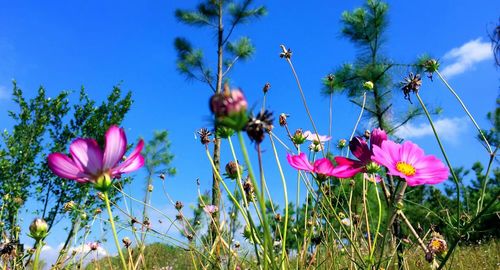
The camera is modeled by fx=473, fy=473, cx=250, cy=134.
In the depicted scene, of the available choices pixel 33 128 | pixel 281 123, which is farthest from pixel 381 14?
pixel 281 123

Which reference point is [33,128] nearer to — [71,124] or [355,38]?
[71,124]

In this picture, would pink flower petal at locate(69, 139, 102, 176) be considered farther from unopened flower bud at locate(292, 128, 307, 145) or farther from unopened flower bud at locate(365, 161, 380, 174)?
unopened flower bud at locate(292, 128, 307, 145)

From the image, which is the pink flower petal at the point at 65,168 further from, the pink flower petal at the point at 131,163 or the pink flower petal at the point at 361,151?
the pink flower petal at the point at 361,151

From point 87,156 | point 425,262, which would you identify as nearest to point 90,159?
point 87,156

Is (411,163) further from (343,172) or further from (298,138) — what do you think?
(298,138)

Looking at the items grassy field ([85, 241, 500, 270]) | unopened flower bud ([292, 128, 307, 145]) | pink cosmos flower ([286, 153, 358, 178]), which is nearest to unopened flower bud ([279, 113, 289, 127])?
unopened flower bud ([292, 128, 307, 145])

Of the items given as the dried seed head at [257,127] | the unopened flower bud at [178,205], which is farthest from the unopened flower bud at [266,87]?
the dried seed head at [257,127]
